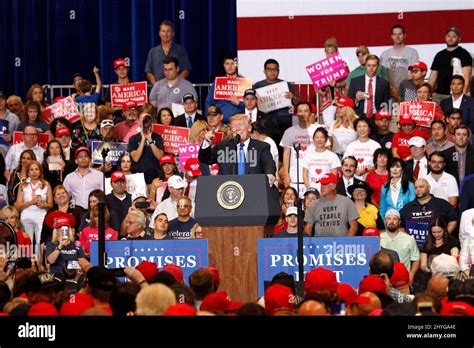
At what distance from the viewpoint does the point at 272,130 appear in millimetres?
17344

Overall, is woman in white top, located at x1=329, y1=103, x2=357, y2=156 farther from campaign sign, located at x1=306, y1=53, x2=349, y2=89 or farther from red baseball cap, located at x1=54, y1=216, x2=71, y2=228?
red baseball cap, located at x1=54, y1=216, x2=71, y2=228

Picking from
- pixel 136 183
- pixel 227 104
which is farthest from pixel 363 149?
pixel 136 183

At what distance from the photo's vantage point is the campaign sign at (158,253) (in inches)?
489

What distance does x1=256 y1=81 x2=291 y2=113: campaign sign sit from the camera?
1777 cm

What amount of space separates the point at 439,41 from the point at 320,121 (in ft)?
8.22

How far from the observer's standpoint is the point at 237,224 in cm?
1232

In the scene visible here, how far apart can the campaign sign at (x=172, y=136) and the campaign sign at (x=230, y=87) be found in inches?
37.7

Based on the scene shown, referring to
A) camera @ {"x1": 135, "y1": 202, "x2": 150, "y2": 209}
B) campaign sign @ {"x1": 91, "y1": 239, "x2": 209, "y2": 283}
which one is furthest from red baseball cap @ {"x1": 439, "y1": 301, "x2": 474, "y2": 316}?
camera @ {"x1": 135, "y1": 202, "x2": 150, "y2": 209}

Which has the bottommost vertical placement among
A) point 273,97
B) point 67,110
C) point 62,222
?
point 62,222

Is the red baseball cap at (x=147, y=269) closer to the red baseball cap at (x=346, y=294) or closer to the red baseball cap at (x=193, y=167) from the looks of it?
the red baseball cap at (x=346, y=294)

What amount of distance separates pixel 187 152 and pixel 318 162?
4.83ft

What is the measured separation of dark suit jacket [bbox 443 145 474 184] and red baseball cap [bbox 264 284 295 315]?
6.57 m

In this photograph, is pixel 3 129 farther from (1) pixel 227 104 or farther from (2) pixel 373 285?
(2) pixel 373 285
